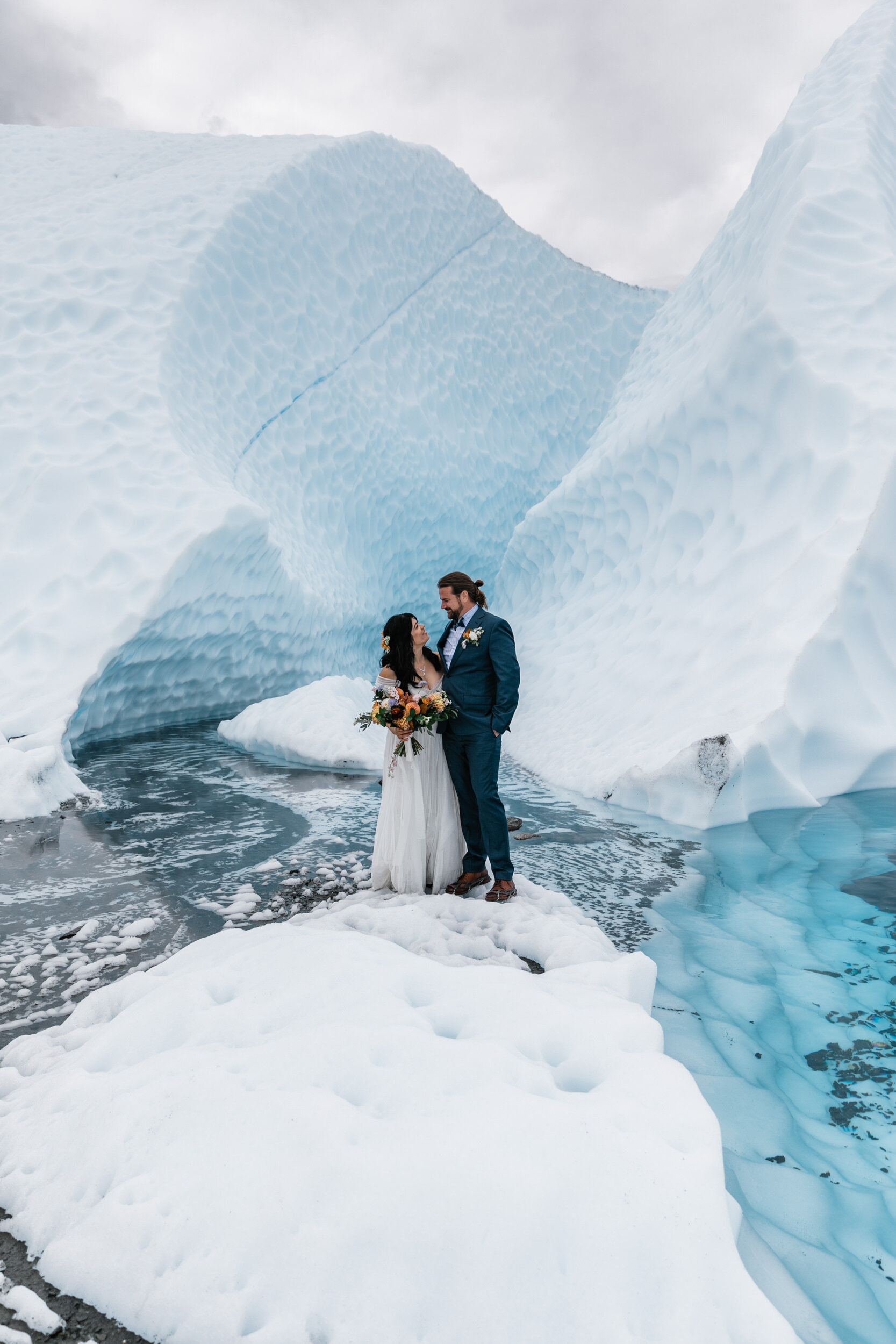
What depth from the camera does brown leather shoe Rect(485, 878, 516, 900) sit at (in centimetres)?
415

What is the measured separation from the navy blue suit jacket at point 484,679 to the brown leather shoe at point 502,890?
79 centimetres

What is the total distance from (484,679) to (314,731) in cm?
520

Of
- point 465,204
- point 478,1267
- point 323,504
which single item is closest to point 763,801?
point 478,1267

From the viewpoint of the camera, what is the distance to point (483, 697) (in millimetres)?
4062

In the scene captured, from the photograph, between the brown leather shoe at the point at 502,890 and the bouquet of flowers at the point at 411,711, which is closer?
the bouquet of flowers at the point at 411,711

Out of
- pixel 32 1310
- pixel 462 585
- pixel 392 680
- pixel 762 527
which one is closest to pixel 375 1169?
pixel 32 1310

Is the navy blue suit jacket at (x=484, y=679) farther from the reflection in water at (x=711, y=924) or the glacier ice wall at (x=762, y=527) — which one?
the glacier ice wall at (x=762, y=527)

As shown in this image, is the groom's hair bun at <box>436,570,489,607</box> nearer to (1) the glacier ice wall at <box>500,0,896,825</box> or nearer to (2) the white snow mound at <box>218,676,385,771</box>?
(1) the glacier ice wall at <box>500,0,896,825</box>

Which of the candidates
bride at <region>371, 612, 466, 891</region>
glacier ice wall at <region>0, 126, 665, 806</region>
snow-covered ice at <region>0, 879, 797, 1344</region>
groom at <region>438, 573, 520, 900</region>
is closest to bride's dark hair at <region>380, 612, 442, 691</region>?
bride at <region>371, 612, 466, 891</region>

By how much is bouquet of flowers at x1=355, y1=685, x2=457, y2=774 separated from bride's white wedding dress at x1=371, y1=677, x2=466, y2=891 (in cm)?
7

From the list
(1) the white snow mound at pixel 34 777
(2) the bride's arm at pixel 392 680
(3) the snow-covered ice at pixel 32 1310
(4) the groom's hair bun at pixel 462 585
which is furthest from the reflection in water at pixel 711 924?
(4) the groom's hair bun at pixel 462 585

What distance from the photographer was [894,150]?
29.2ft

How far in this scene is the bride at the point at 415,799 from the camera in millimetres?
4199

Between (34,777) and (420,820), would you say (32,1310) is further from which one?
(34,777)
